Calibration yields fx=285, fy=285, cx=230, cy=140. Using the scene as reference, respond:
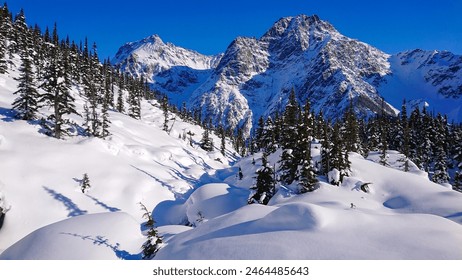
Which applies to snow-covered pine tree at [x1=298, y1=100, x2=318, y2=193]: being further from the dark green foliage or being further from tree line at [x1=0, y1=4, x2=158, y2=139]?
tree line at [x1=0, y1=4, x2=158, y2=139]

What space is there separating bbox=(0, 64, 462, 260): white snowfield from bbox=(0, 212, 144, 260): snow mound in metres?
0.05

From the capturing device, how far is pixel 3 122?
34625mm

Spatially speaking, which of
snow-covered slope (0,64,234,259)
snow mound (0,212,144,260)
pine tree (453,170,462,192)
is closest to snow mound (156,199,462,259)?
snow mound (0,212,144,260)

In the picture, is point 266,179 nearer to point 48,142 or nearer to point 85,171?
point 85,171

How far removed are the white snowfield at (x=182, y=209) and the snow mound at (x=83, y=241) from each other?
0.05 meters

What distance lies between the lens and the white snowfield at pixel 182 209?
9086 millimetres

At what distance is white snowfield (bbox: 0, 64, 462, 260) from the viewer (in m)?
9.09

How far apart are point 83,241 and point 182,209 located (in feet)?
62.2

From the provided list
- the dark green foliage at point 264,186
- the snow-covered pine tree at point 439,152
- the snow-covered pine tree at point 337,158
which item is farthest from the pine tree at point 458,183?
the dark green foliage at point 264,186

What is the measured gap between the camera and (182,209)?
31.3 m

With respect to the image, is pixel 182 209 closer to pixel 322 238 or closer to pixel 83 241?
pixel 83 241
